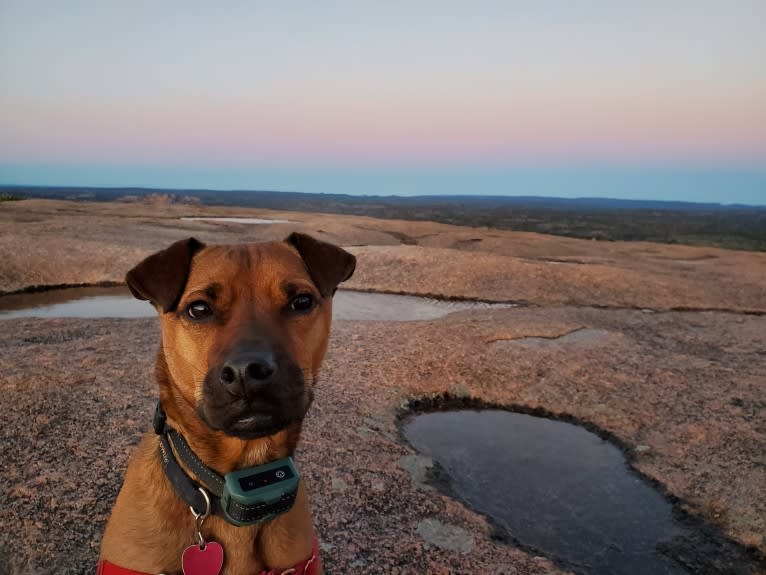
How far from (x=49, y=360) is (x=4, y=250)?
Answer: 47.2ft

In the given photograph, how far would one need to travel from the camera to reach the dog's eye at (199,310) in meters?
3.65

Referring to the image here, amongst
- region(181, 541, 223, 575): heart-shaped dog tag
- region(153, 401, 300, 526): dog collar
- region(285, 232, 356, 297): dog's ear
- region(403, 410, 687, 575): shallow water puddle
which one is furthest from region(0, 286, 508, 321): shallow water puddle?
region(181, 541, 223, 575): heart-shaped dog tag

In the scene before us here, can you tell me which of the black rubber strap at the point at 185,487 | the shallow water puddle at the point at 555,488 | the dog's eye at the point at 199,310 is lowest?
the shallow water puddle at the point at 555,488

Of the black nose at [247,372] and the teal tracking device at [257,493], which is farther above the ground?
the black nose at [247,372]

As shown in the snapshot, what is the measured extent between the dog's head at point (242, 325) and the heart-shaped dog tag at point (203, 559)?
677mm

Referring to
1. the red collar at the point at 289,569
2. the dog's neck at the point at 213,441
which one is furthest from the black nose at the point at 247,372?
the red collar at the point at 289,569

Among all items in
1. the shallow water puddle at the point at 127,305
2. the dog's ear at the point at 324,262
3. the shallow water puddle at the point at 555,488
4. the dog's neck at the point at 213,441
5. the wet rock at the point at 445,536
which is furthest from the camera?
the shallow water puddle at the point at 127,305

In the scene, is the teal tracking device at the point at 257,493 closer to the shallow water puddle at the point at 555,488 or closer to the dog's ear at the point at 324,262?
the dog's ear at the point at 324,262

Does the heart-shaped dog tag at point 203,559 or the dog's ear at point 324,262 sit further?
the dog's ear at point 324,262

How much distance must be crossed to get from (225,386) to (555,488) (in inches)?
237

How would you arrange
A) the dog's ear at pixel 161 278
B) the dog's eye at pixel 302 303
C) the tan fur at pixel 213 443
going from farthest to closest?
the dog's eye at pixel 302 303, the dog's ear at pixel 161 278, the tan fur at pixel 213 443

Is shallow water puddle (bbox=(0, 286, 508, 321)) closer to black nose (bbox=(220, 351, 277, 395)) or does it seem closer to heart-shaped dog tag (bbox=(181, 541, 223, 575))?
heart-shaped dog tag (bbox=(181, 541, 223, 575))

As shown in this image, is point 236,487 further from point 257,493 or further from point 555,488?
point 555,488

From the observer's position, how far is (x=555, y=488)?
7.71 metres
